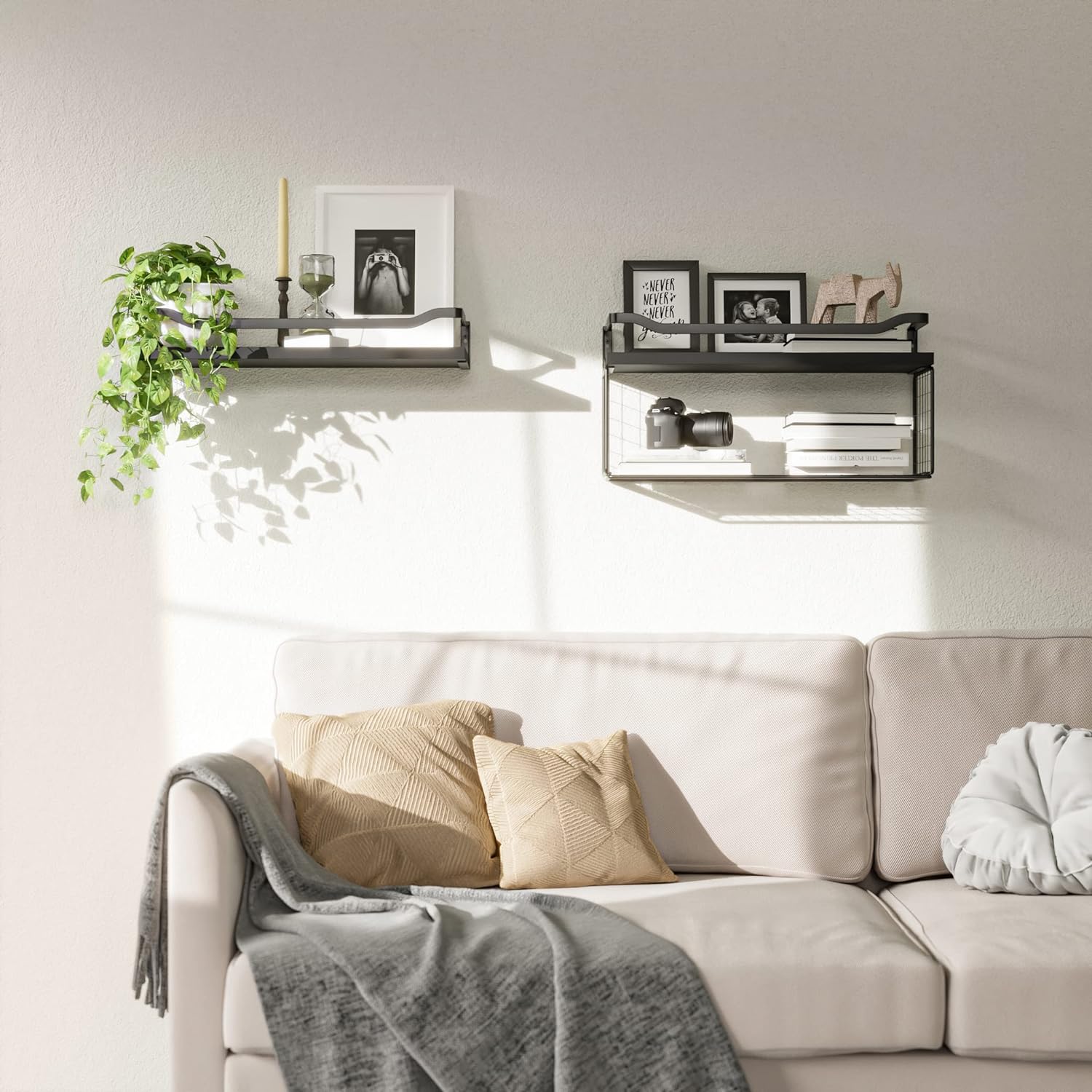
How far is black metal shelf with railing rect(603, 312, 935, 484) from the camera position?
2.45 m

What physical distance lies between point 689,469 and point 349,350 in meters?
0.81

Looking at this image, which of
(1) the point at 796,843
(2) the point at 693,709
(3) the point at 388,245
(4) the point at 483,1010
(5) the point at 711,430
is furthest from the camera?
(3) the point at 388,245

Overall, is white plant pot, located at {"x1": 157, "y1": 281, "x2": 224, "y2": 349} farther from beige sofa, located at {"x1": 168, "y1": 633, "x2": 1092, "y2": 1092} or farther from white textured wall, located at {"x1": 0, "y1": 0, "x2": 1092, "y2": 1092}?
beige sofa, located at {"x1": 168, "y1": 633, "x2": 1092, "y2": 1092}

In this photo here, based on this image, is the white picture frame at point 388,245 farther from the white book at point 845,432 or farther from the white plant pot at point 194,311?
the white book at point 845,432

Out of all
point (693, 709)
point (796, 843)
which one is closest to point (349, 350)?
point (693, 709)

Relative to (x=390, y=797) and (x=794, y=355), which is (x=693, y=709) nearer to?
(x=390, y=797)

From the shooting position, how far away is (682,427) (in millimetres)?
2459

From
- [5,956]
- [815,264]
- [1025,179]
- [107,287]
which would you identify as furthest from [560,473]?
[5,956]

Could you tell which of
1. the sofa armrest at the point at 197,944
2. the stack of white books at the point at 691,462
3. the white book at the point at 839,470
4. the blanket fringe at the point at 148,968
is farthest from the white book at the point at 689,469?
the blanket fringe at the point at 148,968

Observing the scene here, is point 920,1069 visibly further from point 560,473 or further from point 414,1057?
point 560,473

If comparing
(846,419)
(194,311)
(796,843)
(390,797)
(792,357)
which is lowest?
(796,843)

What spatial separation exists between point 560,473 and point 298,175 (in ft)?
3.13

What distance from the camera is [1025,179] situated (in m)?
2.63

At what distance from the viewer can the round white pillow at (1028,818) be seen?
1.96m
